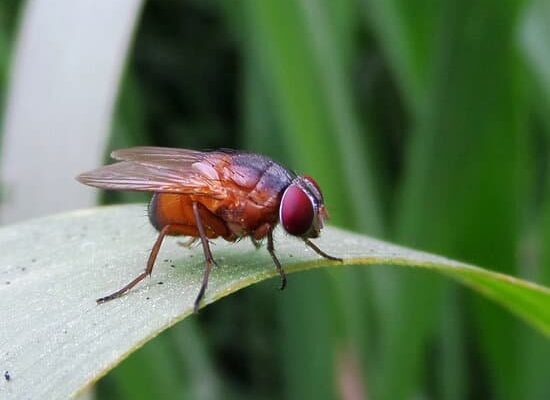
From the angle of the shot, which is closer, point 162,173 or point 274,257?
point 274,257

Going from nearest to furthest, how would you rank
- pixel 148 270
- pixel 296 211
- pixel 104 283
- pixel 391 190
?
pixel 104 283 → pixel 148 270 → pixel 296 211 → pixel 391 190

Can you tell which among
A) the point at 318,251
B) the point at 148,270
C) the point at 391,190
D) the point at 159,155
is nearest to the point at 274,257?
the point at 318,251

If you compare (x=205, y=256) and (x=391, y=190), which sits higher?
(x=205, y=256)

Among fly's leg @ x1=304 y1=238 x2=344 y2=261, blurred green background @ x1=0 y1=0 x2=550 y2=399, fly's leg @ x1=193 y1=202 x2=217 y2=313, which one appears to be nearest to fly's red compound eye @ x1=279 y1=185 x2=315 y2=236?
fly's leg @ x1=304 y1=238 x2=344 y2=261

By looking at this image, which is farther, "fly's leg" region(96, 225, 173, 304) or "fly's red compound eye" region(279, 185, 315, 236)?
"fly's red compound eye" region(279, 185, 315, 236)

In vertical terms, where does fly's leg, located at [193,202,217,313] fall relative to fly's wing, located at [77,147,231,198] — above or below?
below

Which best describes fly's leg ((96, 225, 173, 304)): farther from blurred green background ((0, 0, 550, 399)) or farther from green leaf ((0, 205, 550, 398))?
blurred green background ((0, 0, 550, 399))

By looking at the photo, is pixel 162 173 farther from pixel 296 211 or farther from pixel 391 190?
pixel 391 190

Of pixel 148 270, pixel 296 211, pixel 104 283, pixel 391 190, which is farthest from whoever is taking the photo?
pixel 391 190
